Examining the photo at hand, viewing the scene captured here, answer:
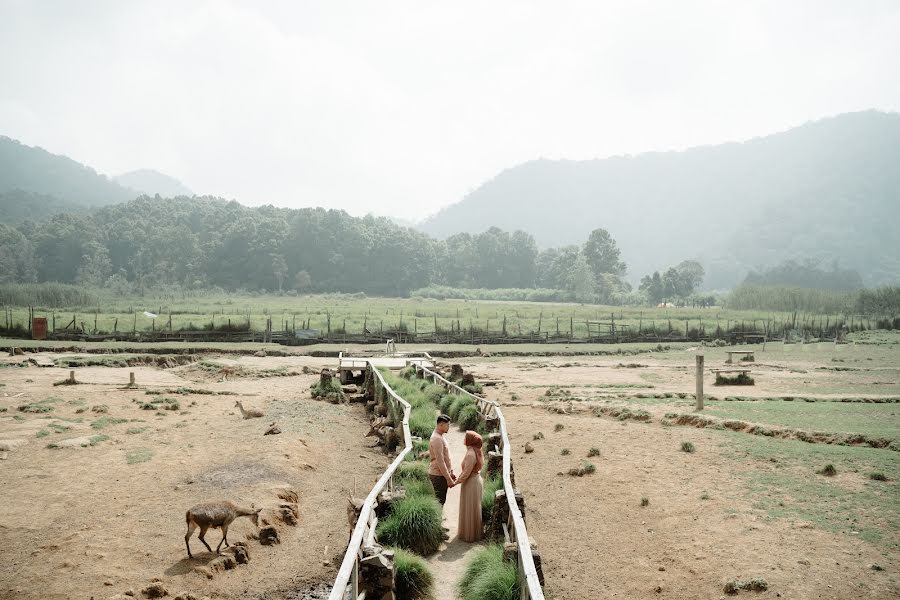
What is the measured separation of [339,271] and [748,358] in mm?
91390

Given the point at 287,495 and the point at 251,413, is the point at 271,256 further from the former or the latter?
the point at 287,495

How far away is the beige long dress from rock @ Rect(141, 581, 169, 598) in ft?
13.1

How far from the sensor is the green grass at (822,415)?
16.2m

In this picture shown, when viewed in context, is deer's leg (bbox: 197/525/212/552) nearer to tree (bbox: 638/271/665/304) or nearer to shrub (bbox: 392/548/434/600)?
shrub (bbox: 392/548/434/600)

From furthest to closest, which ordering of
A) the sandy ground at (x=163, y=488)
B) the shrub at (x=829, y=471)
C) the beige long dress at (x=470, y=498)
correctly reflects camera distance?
the shrub at (x=829, y=471) → the sandy ground at (x=163, y=488) → the beige long dress at (x=470, y=498)

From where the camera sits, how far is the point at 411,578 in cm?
705

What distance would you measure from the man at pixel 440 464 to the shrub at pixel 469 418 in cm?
625

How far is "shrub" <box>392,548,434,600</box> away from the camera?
22.8 feet

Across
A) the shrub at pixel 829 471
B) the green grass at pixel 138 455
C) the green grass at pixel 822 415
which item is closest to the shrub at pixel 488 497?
the shrub at pixel 829 471

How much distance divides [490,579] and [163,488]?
28.9 feet

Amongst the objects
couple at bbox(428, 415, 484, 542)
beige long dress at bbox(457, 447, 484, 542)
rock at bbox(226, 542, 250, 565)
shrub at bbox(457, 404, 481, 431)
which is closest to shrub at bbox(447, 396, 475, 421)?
shrub at bbox(457, 404, 481, 431)

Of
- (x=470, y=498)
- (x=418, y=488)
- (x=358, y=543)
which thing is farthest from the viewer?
(x=418, y=488)

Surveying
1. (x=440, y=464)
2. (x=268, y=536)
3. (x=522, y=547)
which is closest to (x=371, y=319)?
(x=268, y=536)

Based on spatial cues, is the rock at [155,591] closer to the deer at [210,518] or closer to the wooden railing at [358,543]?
the deer at [210,518]
